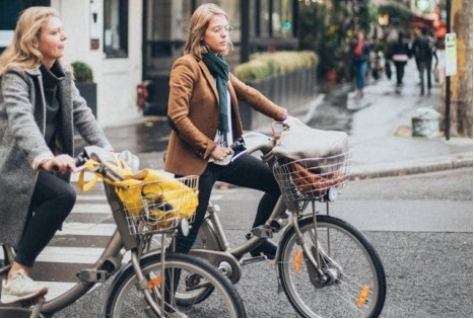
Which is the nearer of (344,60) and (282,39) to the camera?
(282,39)

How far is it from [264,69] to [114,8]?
3.53 meters

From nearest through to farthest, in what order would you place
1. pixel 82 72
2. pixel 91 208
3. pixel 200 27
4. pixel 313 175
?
pixel 313 175 → pixel 200 27 → pixel 91 208 → pixel 82 72

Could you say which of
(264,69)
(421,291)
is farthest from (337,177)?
(264,69)

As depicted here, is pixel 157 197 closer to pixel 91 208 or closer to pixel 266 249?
pixel 266 249

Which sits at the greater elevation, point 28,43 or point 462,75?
point 28,43

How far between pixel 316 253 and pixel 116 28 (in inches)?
580

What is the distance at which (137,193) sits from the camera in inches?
169

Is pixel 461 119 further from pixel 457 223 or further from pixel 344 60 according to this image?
pixel 344 60

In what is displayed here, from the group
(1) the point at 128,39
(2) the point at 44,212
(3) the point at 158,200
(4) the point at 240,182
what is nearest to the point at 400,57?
(1) the point at 128,39

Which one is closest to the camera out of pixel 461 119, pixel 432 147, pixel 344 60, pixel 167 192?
pixel 167 192

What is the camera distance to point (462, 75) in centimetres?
1611

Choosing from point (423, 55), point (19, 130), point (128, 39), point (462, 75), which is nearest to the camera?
point (19, 130)

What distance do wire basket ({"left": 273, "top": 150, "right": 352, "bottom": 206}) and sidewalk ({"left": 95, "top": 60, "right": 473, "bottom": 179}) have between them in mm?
6571

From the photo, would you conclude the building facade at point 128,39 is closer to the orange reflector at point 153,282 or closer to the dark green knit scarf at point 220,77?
the dark green knit scarf at point 220,77
